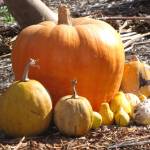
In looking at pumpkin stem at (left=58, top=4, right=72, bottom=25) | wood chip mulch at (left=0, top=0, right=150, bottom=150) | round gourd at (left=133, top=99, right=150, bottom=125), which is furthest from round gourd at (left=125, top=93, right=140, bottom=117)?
pumpkin stem at (left=58, top=4, right=72, bottom=25)

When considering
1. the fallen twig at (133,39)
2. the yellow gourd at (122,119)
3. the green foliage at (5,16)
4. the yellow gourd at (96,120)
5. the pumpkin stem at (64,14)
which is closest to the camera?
the yellow gourd at (96,120)

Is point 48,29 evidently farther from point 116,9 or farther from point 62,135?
point 116,9

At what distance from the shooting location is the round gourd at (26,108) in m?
4.14

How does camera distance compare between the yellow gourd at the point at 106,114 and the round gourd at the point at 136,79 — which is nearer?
the yellow gourd at the point at 106,114

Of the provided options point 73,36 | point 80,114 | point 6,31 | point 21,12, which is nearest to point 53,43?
point 73,36

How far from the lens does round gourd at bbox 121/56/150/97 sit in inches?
199

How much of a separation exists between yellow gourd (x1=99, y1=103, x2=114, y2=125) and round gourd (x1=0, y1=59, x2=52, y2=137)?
1.39ft

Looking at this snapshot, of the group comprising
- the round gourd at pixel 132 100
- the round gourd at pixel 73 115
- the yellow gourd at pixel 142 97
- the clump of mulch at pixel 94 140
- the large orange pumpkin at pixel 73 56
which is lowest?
the clump of mulch at pixel 94 140

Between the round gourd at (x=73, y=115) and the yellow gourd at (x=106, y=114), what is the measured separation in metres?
0.28

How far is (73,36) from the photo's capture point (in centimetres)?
450

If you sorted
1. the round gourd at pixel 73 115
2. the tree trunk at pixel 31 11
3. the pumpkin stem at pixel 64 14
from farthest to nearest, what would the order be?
the tree trunk at pixel 31 11, the pumpkin stem at pixel 64 14, the round gourd at pixel 73 115

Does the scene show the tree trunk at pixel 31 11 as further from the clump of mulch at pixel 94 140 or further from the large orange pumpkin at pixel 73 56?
the clump of mulch at pixel 94 140

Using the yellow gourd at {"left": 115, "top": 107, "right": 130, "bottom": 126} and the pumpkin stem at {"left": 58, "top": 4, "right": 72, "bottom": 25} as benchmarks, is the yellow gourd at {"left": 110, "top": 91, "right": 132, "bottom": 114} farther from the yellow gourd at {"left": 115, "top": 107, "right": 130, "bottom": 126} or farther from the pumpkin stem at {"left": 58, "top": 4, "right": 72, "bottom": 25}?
the pumpkin stem at {"left": 58, "top": 4, "right": 72, "bottom": 25}

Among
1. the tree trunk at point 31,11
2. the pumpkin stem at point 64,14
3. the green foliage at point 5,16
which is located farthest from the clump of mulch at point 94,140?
the green foliage at point 5,16
